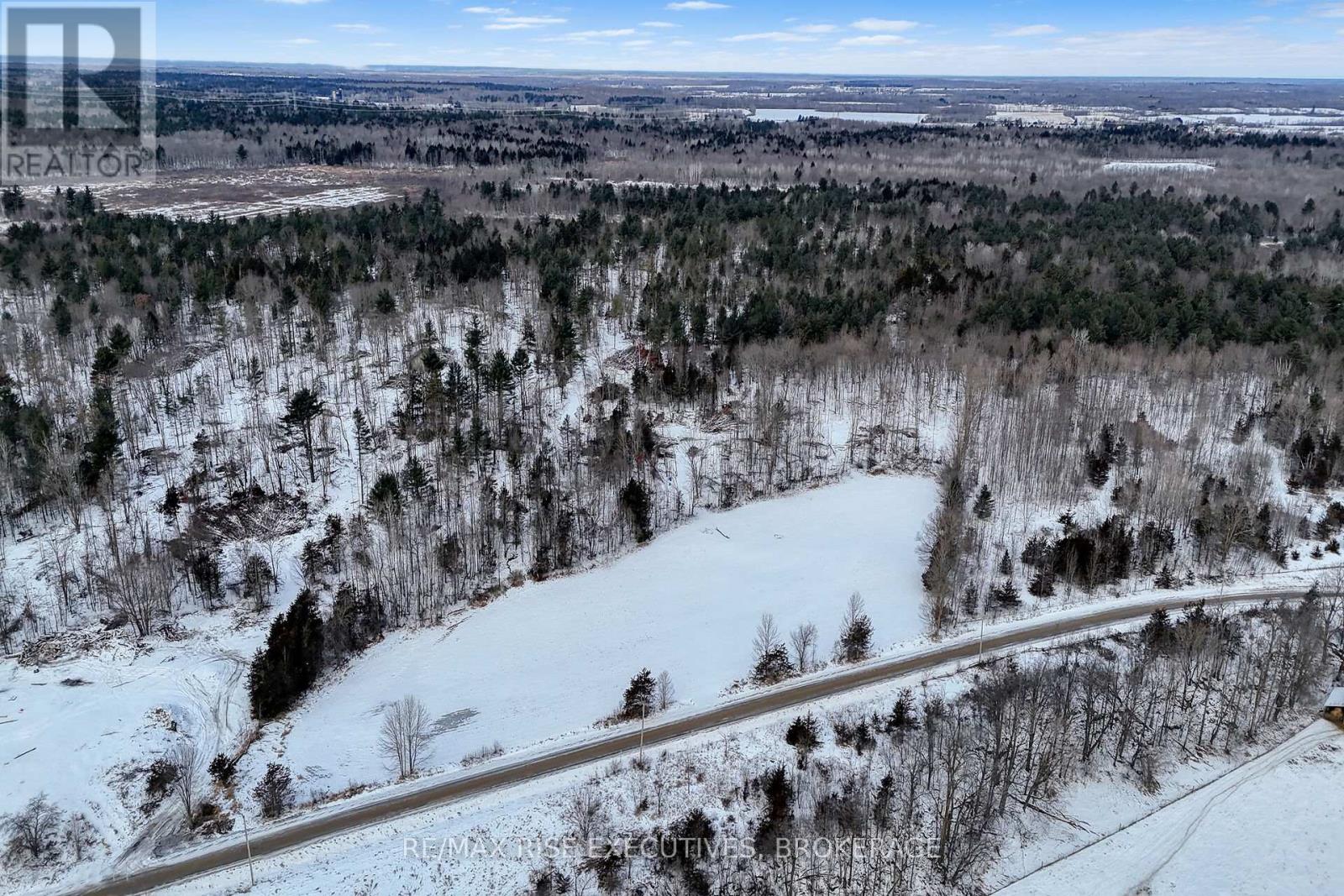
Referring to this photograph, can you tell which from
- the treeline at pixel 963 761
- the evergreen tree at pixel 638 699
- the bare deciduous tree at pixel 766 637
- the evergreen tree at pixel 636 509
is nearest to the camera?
the treeline at pixel 963 761

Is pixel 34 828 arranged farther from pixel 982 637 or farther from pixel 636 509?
pixel 982 637

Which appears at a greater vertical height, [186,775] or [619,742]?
[186,775]

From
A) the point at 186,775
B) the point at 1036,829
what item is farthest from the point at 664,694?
the point at 186,775

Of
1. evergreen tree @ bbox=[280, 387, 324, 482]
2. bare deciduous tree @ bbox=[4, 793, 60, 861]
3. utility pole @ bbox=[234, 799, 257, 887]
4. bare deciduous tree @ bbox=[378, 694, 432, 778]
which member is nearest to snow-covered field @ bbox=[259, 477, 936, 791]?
bare deciduous tree @ bbox=[378, 694, 432, 778]

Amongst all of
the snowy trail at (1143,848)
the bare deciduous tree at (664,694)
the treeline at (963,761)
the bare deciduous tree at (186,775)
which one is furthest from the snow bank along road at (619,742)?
the snowy trail at (1143,848)

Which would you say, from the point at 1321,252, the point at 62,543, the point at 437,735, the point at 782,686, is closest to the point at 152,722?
the point at 437,735

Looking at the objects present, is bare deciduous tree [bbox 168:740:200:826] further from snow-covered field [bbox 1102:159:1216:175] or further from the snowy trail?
snow-covered field [bbox 1102:159:1216:175]

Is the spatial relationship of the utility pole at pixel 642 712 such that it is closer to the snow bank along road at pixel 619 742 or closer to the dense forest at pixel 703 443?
the snow bank along road at pixel 619 742
